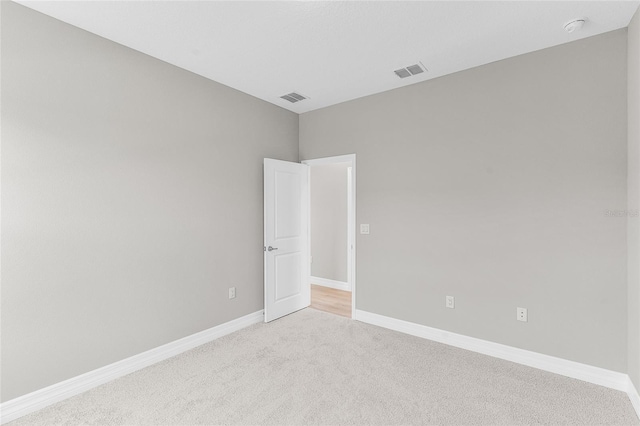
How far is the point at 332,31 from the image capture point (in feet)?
7.59

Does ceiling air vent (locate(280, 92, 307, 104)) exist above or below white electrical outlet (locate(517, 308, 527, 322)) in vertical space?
above

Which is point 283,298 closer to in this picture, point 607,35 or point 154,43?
point 154,43

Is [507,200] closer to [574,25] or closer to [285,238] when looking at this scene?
[574,25]

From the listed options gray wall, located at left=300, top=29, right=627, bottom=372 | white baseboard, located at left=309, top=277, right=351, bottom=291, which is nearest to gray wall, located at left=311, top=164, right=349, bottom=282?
white baseboard, located at left=309, top=277, right=351, bottom=291

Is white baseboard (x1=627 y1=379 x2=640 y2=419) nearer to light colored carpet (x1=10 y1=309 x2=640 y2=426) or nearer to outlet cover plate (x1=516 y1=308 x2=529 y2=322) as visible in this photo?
light colored carpet (x1=10 y1=309 x2=640 y2=426)

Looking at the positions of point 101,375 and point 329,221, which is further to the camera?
point 329,221

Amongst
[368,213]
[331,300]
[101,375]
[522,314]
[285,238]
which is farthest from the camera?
[331,300]

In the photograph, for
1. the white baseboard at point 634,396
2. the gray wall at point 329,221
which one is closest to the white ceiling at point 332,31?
the gray wall at point 329,221

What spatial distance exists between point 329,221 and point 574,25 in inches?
156

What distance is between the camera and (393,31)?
2.31m

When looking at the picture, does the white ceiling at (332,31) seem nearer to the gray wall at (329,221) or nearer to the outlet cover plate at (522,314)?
the outlet cover plate at (522,314)

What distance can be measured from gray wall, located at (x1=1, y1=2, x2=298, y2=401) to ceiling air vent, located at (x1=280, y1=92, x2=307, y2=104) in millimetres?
601

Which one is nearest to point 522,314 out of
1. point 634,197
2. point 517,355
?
point 517,355

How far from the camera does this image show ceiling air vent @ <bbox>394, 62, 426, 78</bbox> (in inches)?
114
